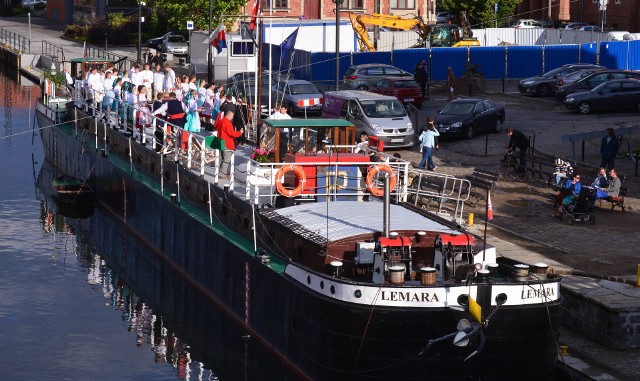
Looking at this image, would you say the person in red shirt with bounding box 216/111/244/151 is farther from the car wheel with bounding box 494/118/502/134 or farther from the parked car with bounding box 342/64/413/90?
the parked car with bounding box 342/64/413/90

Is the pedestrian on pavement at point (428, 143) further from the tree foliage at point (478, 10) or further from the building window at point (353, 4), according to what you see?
the tree foliage at point (478, 10)

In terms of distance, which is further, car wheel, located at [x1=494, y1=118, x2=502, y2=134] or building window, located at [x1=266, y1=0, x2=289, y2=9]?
building window, located at [x1=266, y1=0, x2=289, y2=9]

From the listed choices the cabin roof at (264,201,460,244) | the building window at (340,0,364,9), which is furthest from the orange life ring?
the building window at (340,0,364,9)

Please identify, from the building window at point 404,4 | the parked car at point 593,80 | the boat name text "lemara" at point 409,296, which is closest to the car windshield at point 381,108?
the parked car at point 593,80

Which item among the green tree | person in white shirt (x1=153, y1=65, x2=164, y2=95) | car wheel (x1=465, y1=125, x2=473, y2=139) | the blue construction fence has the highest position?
the green tree

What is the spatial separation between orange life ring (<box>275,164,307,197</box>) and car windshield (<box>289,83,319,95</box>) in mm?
25854

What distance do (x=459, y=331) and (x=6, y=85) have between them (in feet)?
198

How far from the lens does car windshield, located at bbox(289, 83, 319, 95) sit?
50875mm

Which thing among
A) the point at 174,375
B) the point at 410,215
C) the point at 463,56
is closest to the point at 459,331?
the point at 410,215

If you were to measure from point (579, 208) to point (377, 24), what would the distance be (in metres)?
37.4

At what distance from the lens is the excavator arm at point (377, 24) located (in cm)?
6575

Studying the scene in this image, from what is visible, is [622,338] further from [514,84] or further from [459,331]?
[514,84]

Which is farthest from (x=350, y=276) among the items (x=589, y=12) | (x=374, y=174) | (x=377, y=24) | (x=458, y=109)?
(x=589, y=12)

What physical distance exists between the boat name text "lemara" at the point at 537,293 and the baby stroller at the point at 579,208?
11.7 m
